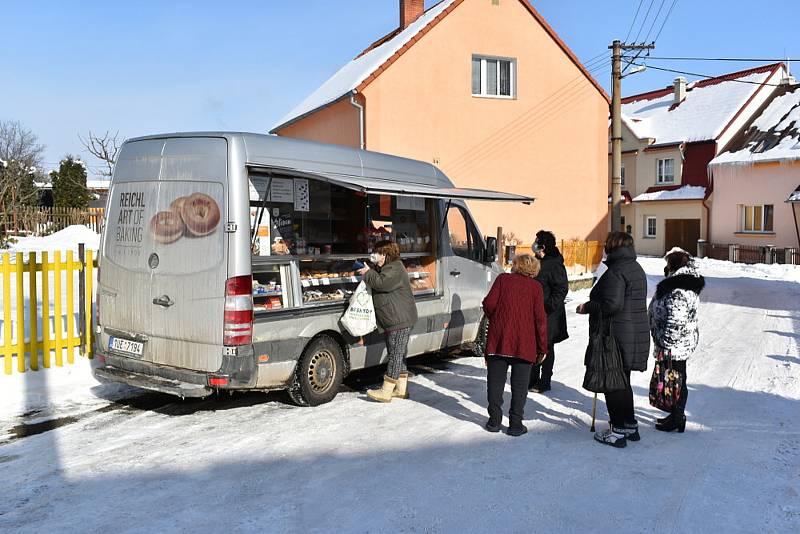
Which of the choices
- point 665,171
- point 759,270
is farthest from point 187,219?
point 665,171

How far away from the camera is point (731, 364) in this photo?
8.67 metres

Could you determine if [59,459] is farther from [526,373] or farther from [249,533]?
[526,373]

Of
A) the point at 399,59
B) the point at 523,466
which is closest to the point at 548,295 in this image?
the point at 523,466

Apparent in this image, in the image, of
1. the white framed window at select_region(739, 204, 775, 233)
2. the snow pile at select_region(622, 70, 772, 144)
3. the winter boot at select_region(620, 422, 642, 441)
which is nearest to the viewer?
the winter boot at select_region(620, 422, 642, 441)

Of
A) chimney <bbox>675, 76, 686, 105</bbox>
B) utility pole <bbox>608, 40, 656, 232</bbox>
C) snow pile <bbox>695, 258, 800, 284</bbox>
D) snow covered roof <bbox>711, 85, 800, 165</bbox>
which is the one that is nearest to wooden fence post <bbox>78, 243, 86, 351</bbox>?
utility pole <bbox>608, 40, 656, 232</bbox>

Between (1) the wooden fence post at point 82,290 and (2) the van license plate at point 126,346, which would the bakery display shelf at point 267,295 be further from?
(1) the wooden fence post at point 82,290

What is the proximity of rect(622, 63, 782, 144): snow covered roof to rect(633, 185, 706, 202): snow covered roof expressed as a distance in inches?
94.2

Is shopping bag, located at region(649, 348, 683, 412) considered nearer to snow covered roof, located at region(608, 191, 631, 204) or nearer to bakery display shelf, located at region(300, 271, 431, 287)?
bakery display shelf, located at region(300, 271, 431, 287)

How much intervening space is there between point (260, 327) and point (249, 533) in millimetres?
2326

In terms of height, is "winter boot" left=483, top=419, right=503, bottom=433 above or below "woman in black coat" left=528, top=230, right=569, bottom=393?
below

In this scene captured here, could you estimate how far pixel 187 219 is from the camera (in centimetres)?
594

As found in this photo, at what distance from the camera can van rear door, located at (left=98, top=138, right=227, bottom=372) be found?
5.79 meters

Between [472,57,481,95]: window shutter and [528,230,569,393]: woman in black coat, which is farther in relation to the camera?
[472,57,481,95]: window shutter

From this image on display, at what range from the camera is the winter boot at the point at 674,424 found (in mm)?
5840
